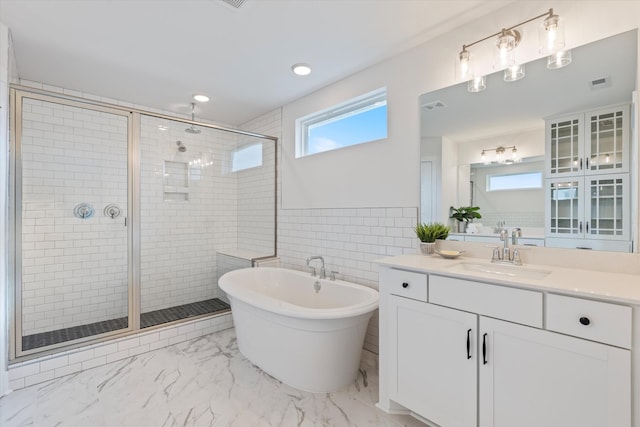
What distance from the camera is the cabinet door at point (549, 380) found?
1.13m

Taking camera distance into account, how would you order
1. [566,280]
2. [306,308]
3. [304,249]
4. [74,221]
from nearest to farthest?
[566,280] < [306,308] < [74,221] < [304,249]

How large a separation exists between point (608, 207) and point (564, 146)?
398 mm

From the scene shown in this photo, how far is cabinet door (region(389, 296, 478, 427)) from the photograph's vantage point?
4.88 feet

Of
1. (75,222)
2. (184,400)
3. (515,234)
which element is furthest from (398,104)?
(75,222)

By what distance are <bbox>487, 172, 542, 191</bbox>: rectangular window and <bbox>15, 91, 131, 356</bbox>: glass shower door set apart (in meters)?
3.12

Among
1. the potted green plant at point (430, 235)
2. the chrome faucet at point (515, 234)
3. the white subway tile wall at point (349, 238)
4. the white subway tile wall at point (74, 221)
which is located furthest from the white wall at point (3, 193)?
the chrome faucet at point (515, 234)

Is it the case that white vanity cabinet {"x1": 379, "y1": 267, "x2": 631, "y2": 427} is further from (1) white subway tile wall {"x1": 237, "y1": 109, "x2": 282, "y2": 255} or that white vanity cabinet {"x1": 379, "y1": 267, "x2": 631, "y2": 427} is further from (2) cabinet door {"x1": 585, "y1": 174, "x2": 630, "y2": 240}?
(1) white subway tile wall {"x1": 237, "y1": 109, "x2": 282, "y2": 255}

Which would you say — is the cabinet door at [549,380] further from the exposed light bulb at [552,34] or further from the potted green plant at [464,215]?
the exposed light bulb at [552,34]

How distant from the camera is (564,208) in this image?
170 cm

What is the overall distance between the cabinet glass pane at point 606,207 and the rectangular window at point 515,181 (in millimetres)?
255

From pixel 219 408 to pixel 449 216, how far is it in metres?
2.04

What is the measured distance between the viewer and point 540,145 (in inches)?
70.4

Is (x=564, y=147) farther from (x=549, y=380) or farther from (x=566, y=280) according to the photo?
(x=549, y=380)

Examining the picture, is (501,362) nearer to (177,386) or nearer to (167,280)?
(177,386)
